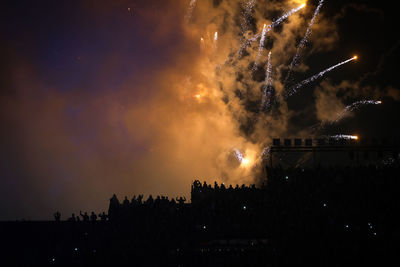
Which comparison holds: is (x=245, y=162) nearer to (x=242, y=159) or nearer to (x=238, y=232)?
(x=242, y=159)

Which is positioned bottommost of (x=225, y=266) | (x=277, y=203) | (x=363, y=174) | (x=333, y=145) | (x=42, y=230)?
(x=225, y=266)

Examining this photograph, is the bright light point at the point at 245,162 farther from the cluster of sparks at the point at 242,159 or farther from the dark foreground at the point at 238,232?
the dark foreground at the point at 238,232

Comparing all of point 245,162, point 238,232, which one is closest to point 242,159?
point 245,162

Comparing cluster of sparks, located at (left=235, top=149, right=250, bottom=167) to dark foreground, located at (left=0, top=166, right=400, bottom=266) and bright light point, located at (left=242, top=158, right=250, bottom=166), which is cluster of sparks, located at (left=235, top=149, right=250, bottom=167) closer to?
bright light point, located at (left=242, top=158, right=250, bottom=166)

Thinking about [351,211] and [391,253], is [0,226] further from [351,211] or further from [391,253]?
[391,253]

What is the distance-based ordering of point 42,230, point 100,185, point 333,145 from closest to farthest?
point 42,230 → point 333,145 → point 100,185

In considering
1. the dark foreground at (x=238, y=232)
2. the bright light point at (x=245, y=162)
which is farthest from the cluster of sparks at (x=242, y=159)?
the dark foreground at (x=238, y=232)

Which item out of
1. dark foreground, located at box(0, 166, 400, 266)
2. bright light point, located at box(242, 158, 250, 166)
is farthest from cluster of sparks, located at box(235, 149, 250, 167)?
dark foreground, located at box(0, 166, 400, 266)

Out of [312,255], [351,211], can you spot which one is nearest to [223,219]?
[312,255]
